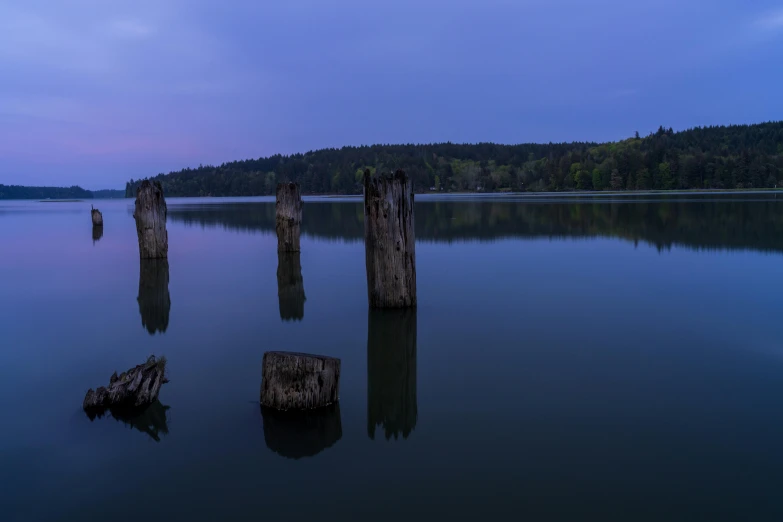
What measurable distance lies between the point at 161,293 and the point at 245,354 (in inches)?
189

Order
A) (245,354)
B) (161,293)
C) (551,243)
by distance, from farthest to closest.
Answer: (551,243)
(161,293)
(245,354)

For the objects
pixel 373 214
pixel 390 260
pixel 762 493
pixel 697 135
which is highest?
pixel 697 135

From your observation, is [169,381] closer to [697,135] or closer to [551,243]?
[551,243]

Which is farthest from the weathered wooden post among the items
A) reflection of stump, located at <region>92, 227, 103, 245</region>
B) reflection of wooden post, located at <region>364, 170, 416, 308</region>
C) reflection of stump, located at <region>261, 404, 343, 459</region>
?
reflection of stump, located at <region>261, 404, 343, 459</region>

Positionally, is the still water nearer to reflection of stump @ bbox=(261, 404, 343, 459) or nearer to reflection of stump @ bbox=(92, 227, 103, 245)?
reflection of stump @ bbox=(261, 404, 343, 459)

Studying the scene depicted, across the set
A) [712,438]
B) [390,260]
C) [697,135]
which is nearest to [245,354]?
[390,260]

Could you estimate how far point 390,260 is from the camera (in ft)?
27.2

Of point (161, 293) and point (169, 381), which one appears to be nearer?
point (169, 381)

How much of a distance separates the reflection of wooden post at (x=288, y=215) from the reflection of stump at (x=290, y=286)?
14.0 inches

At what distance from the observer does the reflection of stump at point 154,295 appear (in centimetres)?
827

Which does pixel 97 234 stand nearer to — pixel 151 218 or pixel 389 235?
pixel 151 218

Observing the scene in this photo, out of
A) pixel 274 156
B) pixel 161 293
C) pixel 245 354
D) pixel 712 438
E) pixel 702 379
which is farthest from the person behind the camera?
pixel 274 156

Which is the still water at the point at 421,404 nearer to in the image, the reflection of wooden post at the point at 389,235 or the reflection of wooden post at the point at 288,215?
the reflection of wooden post at the point at 389,235

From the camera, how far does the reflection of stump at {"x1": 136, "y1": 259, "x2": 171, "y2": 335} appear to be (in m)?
8.27
